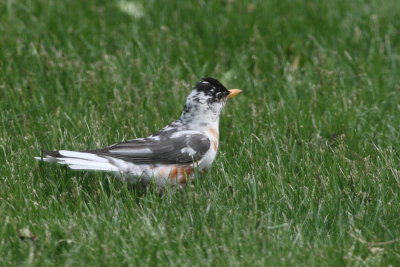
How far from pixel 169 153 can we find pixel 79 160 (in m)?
0.62

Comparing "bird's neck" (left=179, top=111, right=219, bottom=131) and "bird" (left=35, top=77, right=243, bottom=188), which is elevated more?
"bird's neck" (left=179, top=111, right=219, bottom=131)

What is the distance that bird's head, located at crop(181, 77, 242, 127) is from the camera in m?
5.57

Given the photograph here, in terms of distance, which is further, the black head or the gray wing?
the black head

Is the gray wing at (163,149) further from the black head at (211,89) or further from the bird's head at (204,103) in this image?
the black head at (211,89)

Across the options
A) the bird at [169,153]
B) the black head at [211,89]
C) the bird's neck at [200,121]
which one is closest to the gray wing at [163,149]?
the bird at [169,153]

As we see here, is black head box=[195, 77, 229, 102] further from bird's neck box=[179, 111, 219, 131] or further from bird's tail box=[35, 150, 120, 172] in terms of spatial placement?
bird's tail box=[35, 150, 120, 172]

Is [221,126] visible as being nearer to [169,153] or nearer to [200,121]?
[200,121]

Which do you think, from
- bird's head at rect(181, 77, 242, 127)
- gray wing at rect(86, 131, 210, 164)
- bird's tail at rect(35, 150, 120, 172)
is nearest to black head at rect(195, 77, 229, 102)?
bird's head at rect(181, 77, 242, 127)

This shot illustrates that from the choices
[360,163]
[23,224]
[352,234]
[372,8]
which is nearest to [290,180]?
[360,163]

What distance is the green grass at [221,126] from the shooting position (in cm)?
439

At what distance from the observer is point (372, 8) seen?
851cm

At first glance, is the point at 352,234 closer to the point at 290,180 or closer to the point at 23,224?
the point at 290,180

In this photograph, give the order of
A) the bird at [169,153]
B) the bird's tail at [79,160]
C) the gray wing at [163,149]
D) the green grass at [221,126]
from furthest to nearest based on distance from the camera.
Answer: the gray wing at [163,149] → the bird at [169,153] → the bird's tail at [79,160] → the green grass at [221,126]

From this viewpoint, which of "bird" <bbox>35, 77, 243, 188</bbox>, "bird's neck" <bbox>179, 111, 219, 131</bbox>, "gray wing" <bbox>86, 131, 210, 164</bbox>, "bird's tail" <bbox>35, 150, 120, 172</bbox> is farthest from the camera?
"bird's neck" <bbox>179, 111, 219, 131</bbox>
